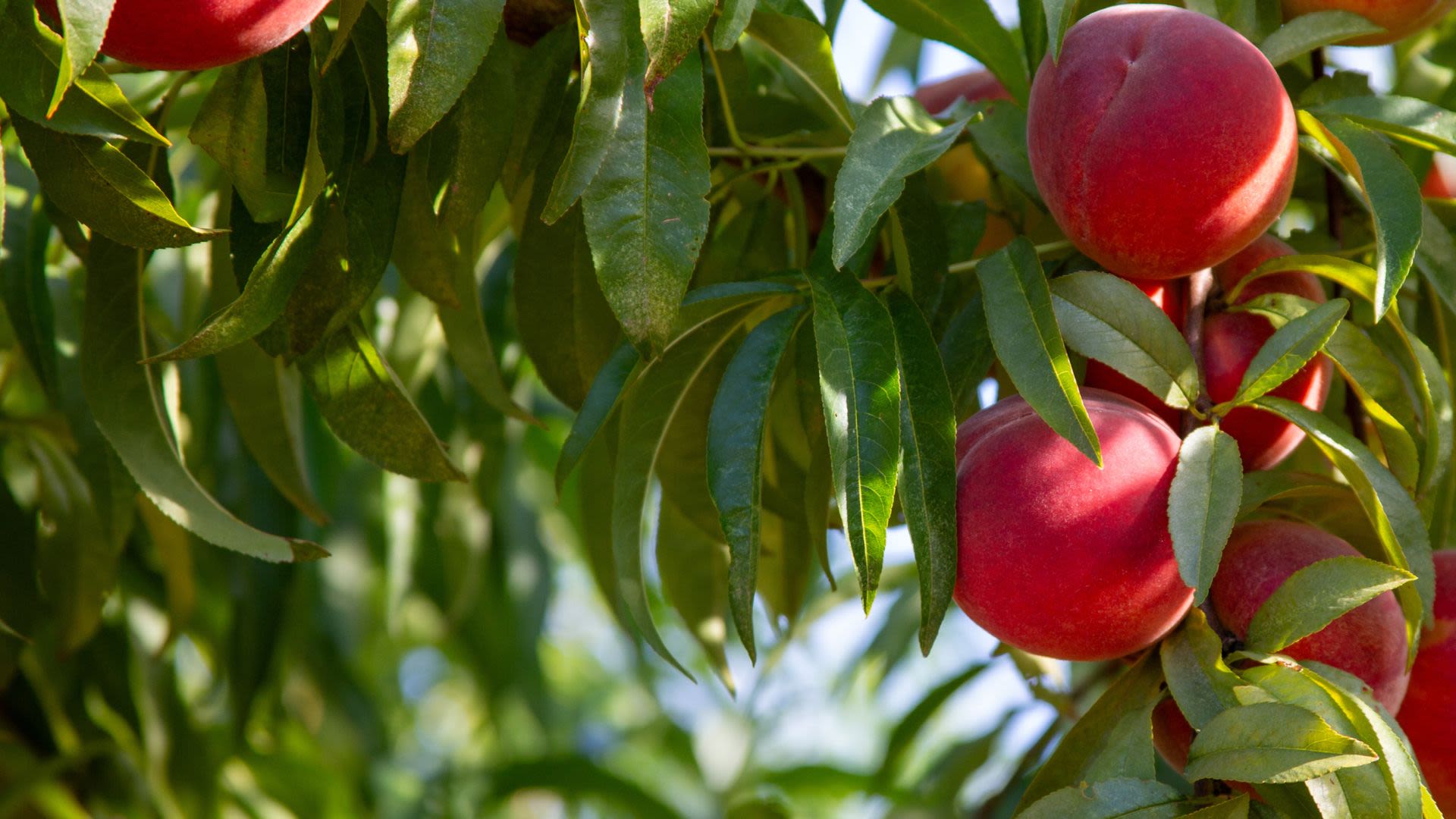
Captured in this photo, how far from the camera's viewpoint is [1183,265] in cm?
72


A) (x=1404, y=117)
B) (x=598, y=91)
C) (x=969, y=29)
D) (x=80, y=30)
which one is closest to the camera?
(x=80, y=30)

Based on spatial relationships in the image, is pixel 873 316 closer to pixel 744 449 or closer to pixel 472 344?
pixel 744 449

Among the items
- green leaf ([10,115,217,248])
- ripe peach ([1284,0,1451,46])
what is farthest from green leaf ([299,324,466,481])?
ripe peach ([1284,0,1451,46])

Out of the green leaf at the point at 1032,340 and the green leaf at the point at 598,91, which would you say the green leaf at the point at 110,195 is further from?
the green leaf at the point at 1032,340

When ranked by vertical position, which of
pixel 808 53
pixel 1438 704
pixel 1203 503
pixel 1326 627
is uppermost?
pixel 808 53

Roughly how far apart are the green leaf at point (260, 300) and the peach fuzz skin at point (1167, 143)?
39 cm

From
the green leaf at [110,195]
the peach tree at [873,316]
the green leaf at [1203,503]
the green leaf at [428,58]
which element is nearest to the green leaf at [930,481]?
the peach tree at [873,316]

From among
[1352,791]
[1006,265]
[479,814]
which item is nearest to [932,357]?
[1006,265]

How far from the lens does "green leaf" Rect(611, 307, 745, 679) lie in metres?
0.75

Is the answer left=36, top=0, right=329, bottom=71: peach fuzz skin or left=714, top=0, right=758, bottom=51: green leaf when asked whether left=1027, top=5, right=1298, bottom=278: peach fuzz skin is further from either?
left=36, top=0, right=329, bottom=71: peach fuzz skin

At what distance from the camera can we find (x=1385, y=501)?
67 cm

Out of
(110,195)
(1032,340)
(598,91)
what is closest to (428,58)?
(598,91)

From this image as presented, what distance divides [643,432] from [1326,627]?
0.38 m

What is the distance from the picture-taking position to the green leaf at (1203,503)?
598 mm
